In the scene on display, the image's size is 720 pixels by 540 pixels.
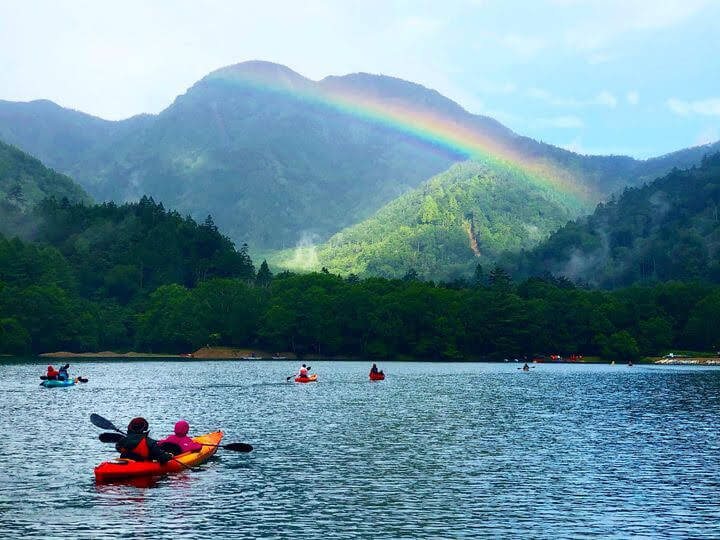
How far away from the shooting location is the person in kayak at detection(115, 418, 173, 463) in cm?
4725

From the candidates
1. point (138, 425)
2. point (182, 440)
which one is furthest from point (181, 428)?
point (138, 425)

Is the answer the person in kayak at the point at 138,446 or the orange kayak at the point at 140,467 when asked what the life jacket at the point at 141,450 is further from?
the orange kayak at the point at 140,467

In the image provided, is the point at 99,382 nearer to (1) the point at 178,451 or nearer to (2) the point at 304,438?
(2) the point at 304,438

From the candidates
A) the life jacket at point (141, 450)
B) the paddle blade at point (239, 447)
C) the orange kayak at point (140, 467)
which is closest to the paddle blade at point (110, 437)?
the orange kayak at point (140, 467)

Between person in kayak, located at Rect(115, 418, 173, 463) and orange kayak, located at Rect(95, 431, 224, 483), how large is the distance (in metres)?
0.39

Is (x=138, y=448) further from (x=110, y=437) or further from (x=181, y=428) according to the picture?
(x=181, y=428)

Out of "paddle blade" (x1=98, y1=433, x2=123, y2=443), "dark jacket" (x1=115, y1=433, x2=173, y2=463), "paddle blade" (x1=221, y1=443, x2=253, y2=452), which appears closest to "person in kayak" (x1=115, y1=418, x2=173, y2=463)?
"dark jacket" (x1=115, y1=433, x2=173, y2=463)

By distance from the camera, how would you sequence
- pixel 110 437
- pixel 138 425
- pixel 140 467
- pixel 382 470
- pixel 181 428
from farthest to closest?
1. pixel 181 428
2. pixel 382 470
3. pixel 110 437
4. pixel 138 425
5. pixel 140 467

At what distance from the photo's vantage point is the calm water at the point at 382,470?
36562mm

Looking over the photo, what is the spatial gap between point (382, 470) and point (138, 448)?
1423cm

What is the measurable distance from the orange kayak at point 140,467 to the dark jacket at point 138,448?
35cm

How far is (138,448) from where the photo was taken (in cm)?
4741

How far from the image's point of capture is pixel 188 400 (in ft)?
318

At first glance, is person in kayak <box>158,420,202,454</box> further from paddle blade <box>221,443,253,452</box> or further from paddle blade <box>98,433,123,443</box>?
paddle blade <box>98,433,123,443</box>
